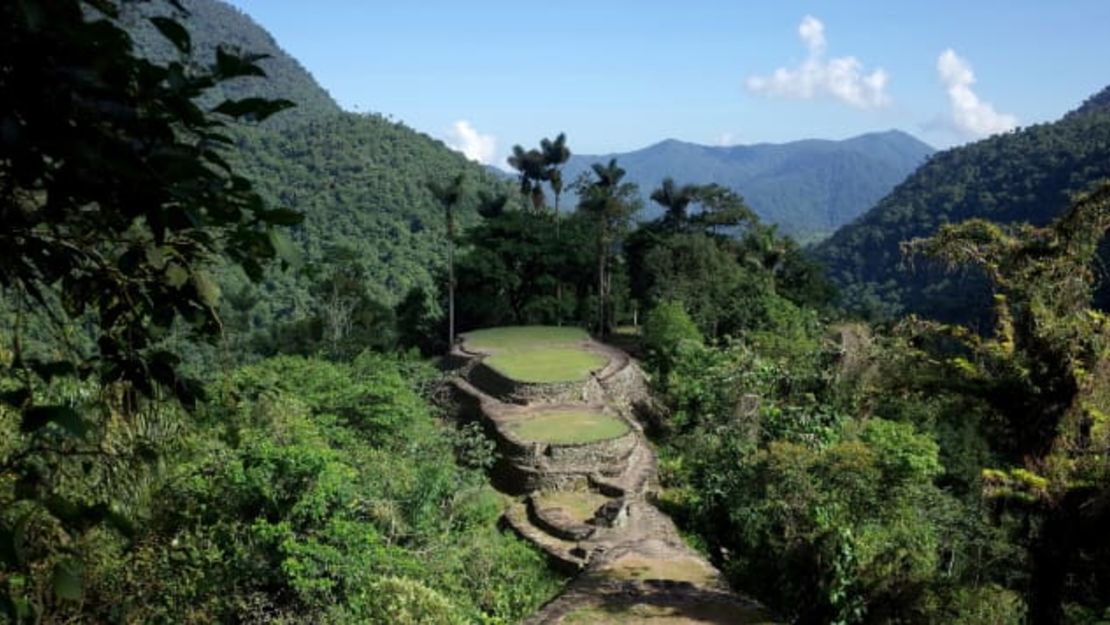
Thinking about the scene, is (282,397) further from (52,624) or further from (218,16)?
(218,16)

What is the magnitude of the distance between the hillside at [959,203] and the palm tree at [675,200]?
37.9ft

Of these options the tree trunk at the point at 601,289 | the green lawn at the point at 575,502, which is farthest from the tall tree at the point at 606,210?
the green lawn at the point at 575,502

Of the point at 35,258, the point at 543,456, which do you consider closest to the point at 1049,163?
the point at 543,456

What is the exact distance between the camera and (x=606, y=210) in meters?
29.1

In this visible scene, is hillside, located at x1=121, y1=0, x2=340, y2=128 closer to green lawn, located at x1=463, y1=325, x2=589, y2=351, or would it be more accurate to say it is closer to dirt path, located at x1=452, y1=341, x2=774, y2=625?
green lawn, located at x1=463, y1=325, x2=589, y2=351

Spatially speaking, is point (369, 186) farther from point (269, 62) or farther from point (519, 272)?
point (269, 62)

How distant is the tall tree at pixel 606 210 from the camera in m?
28.9

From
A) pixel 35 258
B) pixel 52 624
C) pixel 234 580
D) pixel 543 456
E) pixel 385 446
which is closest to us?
pixel 35 258

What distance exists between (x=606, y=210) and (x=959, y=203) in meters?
48.8

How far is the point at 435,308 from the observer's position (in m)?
33.1

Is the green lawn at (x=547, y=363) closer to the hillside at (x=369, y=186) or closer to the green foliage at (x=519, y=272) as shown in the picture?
the green foliage at (x=519, y=272)

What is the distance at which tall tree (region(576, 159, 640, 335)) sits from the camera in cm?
2891

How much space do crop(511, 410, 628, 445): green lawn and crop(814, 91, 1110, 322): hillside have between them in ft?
80.9

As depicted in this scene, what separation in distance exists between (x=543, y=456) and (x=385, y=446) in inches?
130
